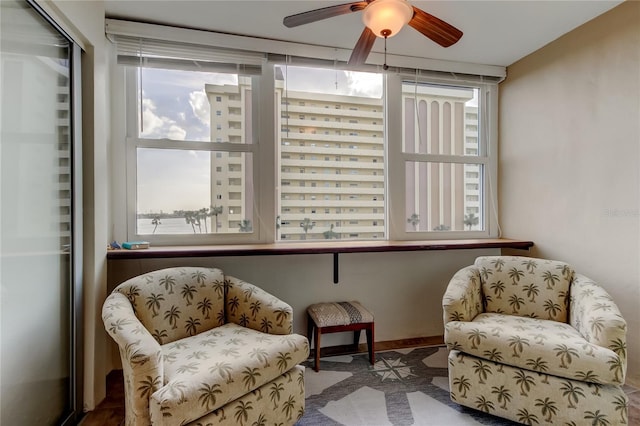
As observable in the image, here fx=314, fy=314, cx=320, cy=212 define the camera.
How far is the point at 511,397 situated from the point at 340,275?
4.26ft

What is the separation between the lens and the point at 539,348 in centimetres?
153

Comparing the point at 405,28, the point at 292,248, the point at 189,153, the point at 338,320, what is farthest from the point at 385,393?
the point at 405,28

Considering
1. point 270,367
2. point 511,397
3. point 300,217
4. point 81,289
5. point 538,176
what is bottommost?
point 511,397

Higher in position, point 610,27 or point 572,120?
point 610,27

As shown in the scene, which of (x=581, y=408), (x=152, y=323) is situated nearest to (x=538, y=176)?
(x=581, y=408)

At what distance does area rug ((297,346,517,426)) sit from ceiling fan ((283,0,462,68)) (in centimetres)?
193

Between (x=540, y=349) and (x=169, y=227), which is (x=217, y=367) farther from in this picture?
(x=540, y=349)

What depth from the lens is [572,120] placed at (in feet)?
7.43

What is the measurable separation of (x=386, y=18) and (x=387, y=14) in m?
0.02

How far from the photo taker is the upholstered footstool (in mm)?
2080

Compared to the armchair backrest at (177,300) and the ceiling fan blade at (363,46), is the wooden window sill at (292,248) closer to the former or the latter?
the armchair backrest at (177,300)

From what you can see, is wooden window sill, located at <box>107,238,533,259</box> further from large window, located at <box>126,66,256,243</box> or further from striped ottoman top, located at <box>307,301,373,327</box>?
striped ottoman top, located at <box>307,301,373,327</box>

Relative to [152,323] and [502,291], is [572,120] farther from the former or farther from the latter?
[152,323]

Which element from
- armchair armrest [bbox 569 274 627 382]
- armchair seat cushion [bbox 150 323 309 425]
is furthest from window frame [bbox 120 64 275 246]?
armchair armrest [bbox 569 274 627 382]
